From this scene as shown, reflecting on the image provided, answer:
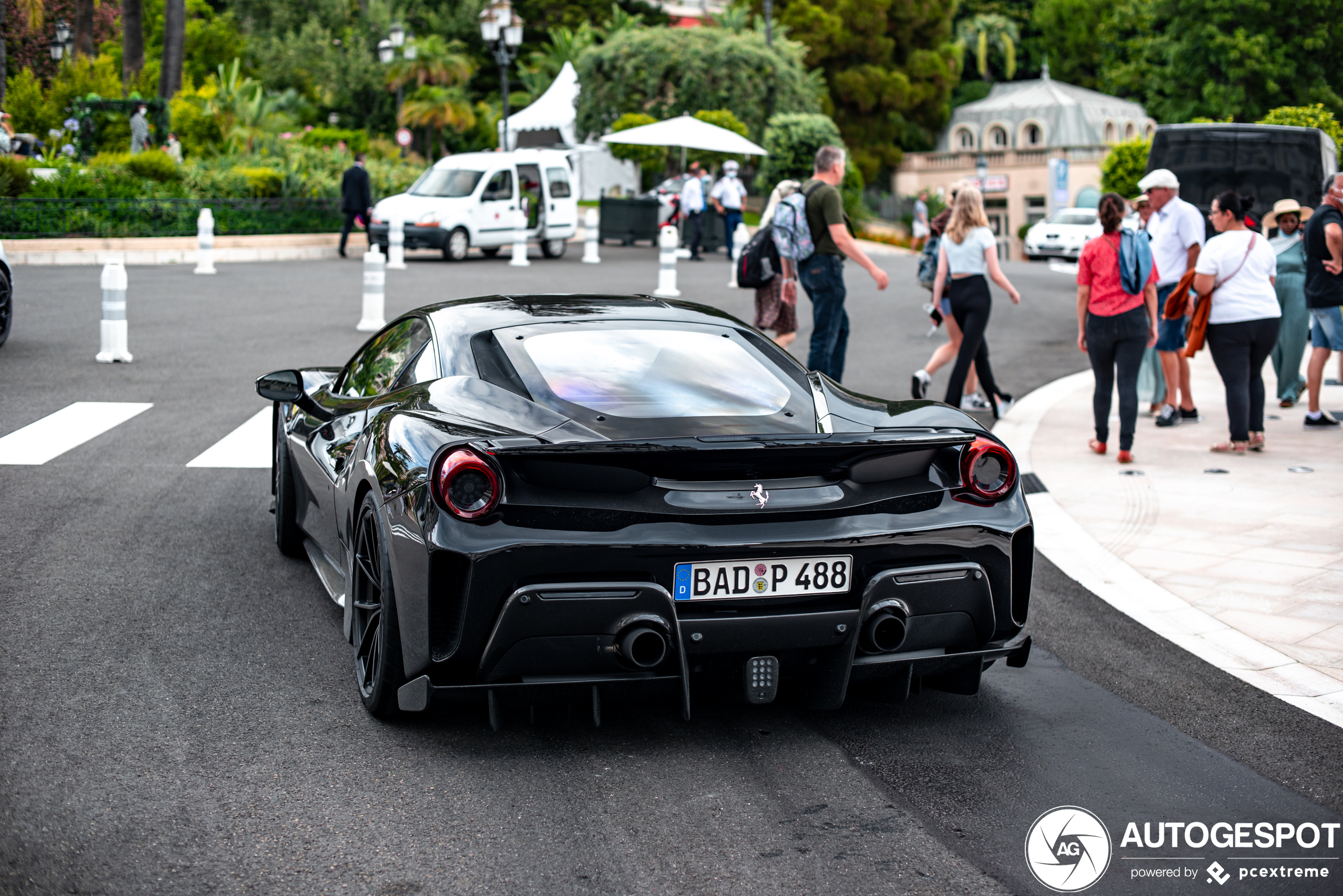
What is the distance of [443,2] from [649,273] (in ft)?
150

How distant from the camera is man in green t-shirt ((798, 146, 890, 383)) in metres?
10.9

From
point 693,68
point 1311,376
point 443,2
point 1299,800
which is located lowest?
point 1299,800

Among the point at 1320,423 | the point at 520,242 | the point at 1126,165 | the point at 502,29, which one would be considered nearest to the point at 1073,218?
the point at 1126,165

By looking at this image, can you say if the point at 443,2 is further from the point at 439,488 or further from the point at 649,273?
the point at 439,488

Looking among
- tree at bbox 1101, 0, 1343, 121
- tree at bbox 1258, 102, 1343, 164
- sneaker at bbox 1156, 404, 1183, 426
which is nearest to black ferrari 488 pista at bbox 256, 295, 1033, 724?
sneaker at bbox 1156, 404, 1183, 426

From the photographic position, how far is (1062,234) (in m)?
39.6

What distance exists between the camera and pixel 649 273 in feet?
84.1

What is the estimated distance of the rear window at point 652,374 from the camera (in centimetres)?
456

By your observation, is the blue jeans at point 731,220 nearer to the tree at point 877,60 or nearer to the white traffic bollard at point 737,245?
the white traffic bollard at point 737,245

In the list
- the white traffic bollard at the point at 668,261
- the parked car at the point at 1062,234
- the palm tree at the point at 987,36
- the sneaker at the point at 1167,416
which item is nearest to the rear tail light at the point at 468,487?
the sneaker at the point at 1167,416

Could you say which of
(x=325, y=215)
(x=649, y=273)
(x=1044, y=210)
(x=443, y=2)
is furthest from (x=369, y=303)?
(x=1044, y=210)

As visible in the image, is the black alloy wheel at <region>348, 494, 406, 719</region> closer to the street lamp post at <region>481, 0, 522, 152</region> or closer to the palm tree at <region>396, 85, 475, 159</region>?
the street lamp post at <region>481, 0, 522, 152</region>

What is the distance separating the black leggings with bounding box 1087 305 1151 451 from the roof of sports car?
4417 millimetres
